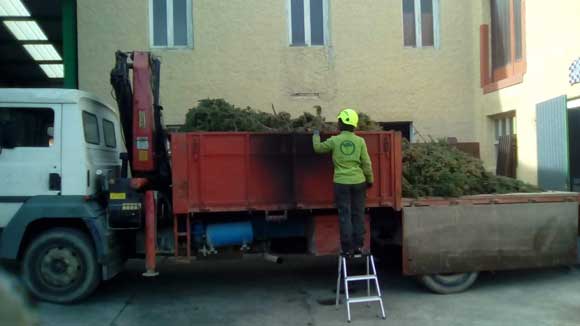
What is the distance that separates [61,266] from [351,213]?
3.56 m

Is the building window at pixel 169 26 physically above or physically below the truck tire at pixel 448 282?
above

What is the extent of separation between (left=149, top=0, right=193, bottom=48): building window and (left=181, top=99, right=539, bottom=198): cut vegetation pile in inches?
209

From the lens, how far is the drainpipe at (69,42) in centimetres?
1216

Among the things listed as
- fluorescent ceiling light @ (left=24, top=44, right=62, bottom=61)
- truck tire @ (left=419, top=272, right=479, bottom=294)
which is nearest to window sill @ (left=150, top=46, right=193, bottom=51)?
truck tire @ (left=419, top=272, right=479, bottom=294)

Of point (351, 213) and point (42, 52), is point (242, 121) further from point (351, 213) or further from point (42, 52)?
point (42, 52)

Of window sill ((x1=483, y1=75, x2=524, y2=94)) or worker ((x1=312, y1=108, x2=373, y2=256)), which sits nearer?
worker ((x1=312, y1=108, x2=373, y2=256))

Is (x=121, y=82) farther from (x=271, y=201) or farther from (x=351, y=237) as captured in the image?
(x=351, y=237)

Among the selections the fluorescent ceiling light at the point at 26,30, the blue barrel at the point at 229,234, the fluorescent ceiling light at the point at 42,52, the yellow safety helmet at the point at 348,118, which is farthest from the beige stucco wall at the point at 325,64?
the fluorescent ceiling light at the point at 42,52

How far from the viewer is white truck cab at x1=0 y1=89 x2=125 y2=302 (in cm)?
661

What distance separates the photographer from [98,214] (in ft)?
22.3

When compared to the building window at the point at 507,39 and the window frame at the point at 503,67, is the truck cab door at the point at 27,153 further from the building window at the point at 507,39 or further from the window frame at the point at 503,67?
the building window at the point at 507,39

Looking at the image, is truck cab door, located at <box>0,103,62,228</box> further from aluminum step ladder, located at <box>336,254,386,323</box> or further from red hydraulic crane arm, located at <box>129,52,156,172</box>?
aluminum step ladder, located at <box>336,254,386,323</box>

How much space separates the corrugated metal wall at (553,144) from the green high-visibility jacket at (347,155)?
498 cm

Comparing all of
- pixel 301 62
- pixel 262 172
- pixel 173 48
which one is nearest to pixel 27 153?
pixel 262 172
